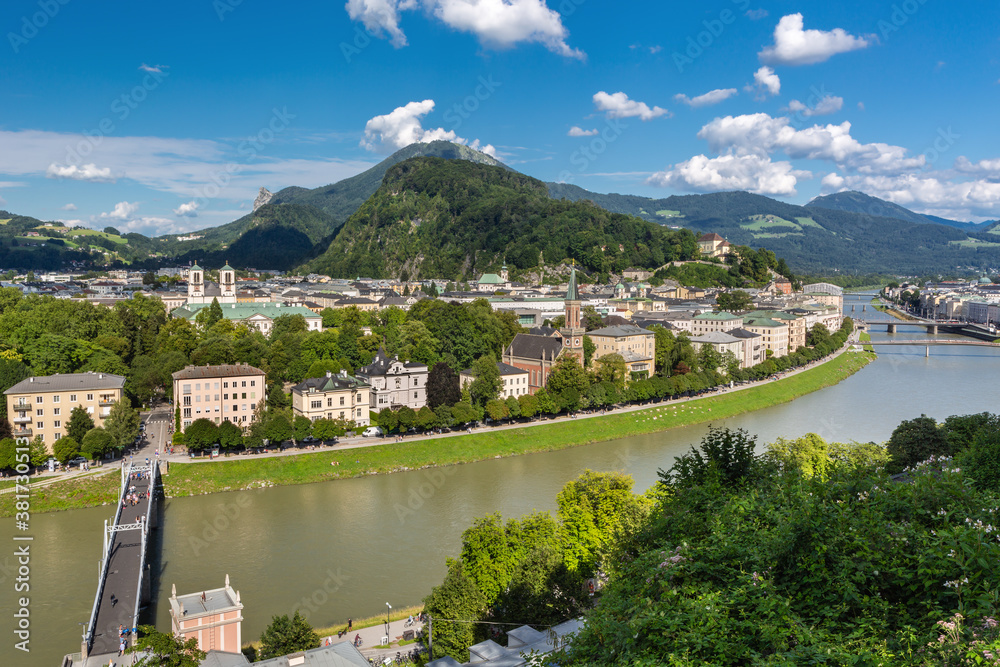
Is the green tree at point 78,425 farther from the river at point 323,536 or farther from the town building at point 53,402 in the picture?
the river at point 323,536

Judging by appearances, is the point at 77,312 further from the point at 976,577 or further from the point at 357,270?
the point at 357,270

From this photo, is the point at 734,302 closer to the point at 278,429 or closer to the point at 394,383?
the point at 394,383

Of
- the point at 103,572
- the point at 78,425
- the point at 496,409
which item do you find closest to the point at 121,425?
the point at 78,425

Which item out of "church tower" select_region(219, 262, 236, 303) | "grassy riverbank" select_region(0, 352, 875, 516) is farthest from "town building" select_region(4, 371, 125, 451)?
"church tower" select_region(219, 262, 236, 303)

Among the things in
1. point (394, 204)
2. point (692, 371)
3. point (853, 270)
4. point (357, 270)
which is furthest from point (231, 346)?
point (853, 270)

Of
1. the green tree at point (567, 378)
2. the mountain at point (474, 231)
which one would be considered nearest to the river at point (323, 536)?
the green tree at point (567, 378)

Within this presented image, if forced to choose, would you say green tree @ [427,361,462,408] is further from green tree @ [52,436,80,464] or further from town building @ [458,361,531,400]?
green tree @ [52,436,80,464]

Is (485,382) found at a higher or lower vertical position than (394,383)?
lower
